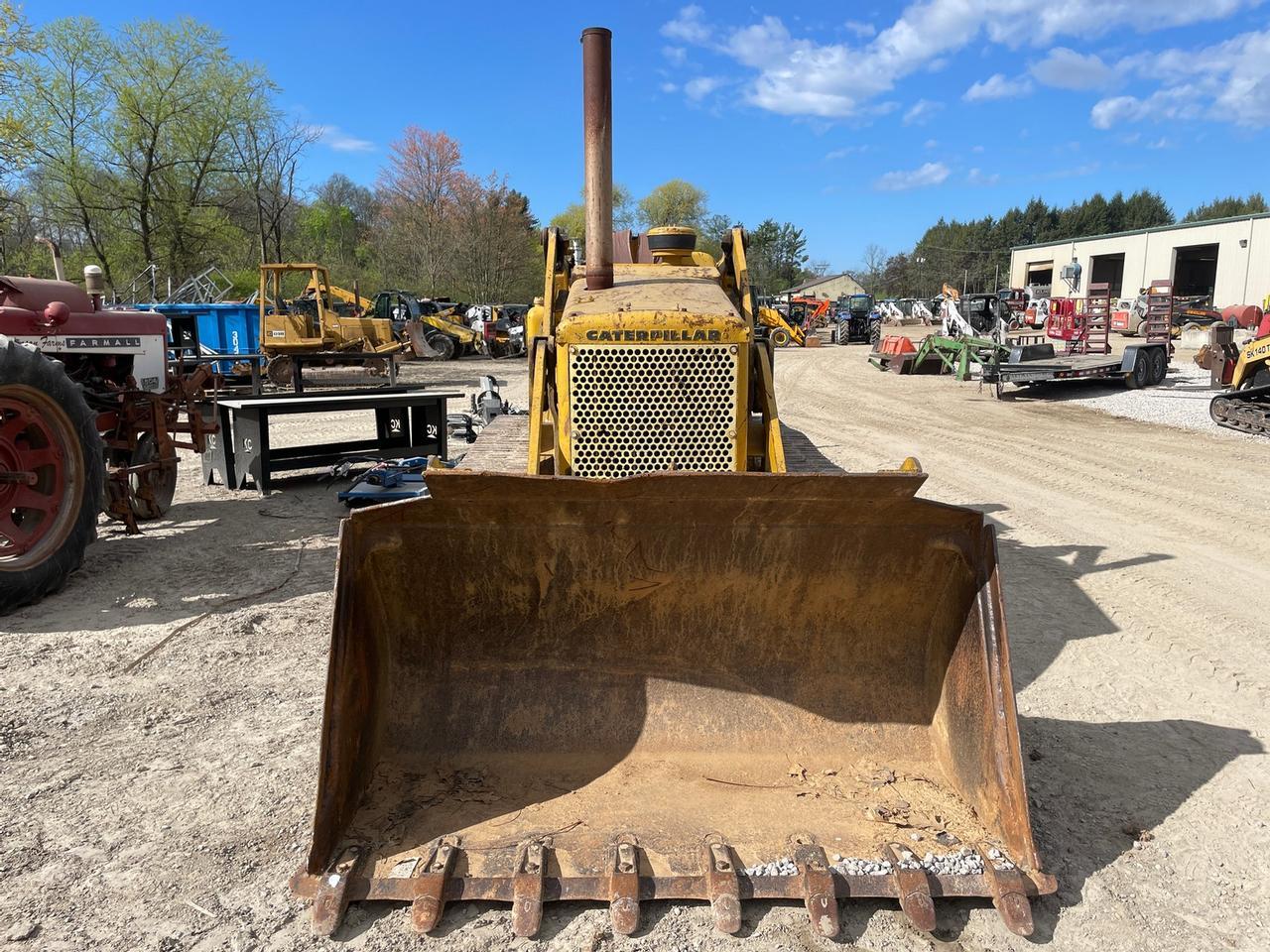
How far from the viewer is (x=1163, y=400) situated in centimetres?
1537

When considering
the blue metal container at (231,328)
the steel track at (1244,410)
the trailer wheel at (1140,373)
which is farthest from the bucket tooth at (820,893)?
the blue metal container at (231,328)

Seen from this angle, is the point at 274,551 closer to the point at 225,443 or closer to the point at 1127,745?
the point at 225,443

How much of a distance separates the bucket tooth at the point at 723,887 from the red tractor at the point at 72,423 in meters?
4.41

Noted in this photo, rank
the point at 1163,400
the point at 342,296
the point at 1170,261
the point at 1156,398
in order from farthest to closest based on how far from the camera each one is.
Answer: the point at 1170,261 → the point at 342,296 → the point at 1156,398 → the point at 1163,400

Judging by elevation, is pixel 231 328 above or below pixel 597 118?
below

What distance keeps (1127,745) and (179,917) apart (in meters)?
3.50

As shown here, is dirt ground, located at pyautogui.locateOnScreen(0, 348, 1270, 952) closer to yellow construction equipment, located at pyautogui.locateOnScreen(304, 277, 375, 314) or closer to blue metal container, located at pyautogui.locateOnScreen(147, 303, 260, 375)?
blue metal container, located at pyautogui.locateOnScreen(147, 303, 260, 375)

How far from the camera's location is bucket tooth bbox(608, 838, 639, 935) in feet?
7.75

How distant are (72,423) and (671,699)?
421cm

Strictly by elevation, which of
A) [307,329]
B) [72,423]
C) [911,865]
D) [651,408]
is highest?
[307,329]

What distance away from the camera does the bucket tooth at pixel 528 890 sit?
91.9 inches

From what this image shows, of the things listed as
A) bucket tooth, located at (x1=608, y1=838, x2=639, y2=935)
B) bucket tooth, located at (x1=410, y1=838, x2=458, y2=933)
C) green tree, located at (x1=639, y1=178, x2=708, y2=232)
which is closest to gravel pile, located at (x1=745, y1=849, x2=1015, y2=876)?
bucket tooth, located at (x1=608, y1=838, x2=639, y2=935)

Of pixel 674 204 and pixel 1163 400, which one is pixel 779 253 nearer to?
pixel 674 204

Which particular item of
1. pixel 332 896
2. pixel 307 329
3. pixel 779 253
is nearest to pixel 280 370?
pixel 307 329
